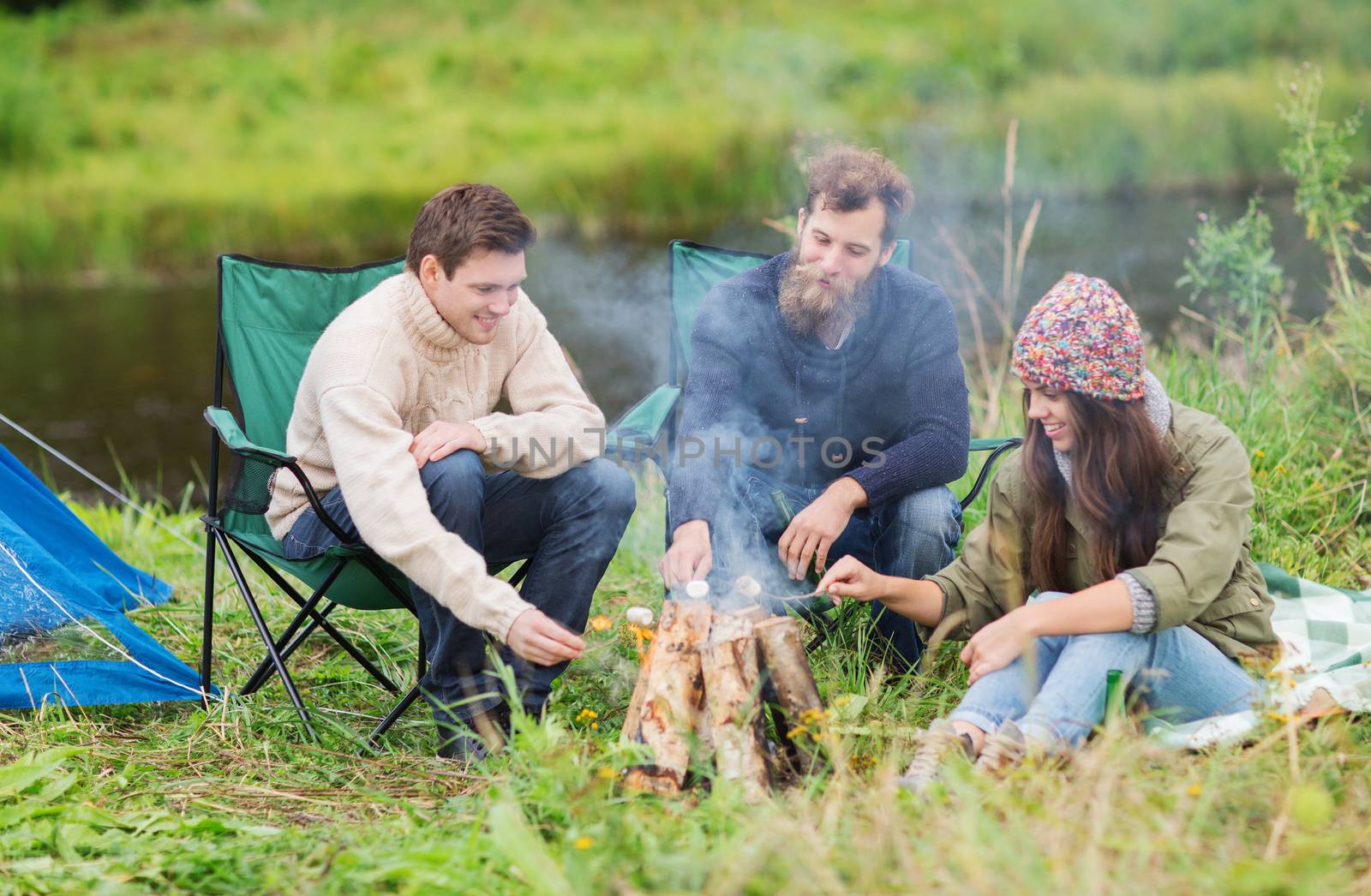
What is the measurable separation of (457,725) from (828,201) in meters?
1.24

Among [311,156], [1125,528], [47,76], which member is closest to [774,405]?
[1125,528]

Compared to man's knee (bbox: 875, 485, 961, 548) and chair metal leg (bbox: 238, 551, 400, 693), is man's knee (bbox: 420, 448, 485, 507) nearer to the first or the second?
A: chair metal leg (bbox: 238, 551, 400, 693)

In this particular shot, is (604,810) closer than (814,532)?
Yes

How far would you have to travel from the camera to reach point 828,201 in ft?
8.21

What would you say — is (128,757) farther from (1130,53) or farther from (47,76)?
(47,76)

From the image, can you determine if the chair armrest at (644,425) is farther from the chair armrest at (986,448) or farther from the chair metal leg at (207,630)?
the chair metal leg at (207,630)

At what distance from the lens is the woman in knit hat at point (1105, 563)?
77.9 inches

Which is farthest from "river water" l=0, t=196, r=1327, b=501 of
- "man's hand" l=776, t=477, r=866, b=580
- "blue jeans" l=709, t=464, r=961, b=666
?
"man's hand" l=776, t=477, r=866, b=580

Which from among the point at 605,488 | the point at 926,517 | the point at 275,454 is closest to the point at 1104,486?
the point at 926,517

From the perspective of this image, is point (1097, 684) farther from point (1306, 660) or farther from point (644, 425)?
point (644, 425)

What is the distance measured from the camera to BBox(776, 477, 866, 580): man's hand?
236cm

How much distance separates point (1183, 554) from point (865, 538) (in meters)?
0.77

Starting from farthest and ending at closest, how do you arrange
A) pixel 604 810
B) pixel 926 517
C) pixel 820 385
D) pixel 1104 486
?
1. pixel 820 385
2. pixel 926 517
3. pixel 1104 486
4. pixel 604 810

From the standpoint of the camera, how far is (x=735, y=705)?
199cm
